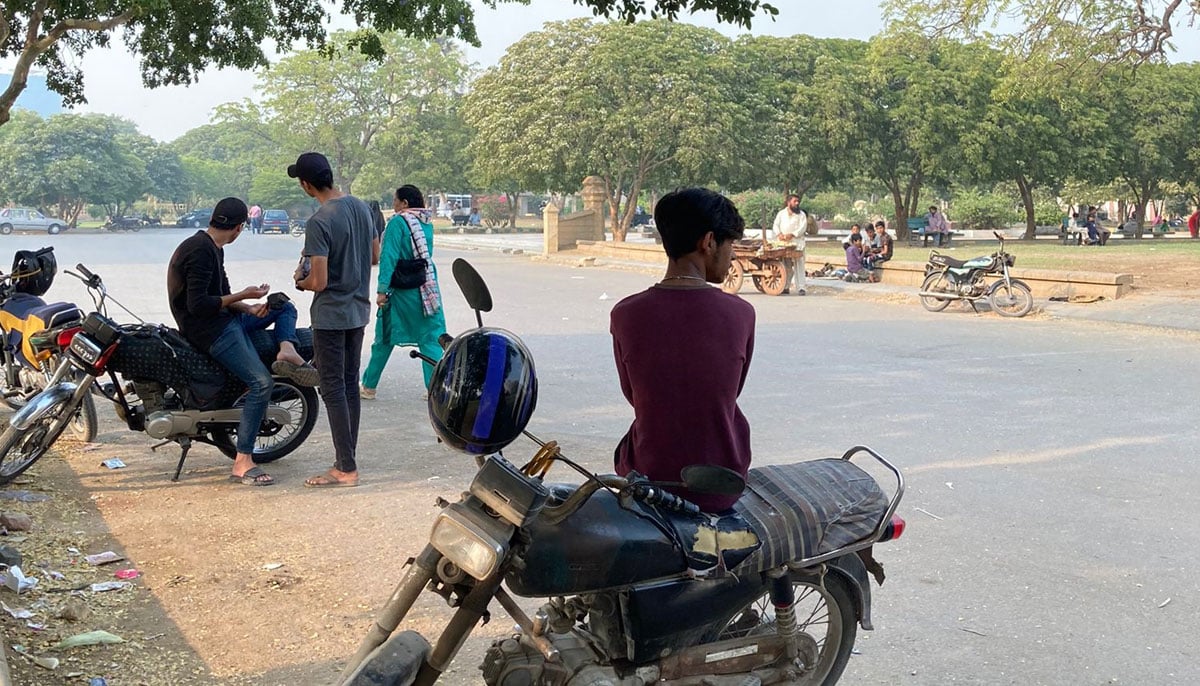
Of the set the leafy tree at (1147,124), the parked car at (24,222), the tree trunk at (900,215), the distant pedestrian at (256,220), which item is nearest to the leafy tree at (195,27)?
the tree trunk at (900,215)

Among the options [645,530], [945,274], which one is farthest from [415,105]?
[645,530]

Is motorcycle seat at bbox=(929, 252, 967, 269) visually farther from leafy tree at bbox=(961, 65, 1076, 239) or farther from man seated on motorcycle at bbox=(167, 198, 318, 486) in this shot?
leafy tree at bbox=(961, 65, 1076, 239)

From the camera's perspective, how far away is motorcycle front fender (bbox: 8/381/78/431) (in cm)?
573

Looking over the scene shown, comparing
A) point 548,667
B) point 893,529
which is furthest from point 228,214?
point 893,529

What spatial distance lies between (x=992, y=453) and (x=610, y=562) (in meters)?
4.91

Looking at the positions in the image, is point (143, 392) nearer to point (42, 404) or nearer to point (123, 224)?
point (42, 404)

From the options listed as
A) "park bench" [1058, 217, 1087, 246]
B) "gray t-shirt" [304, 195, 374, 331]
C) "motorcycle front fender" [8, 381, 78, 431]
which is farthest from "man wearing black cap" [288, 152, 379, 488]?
"park bench" [1058, 217, 1087, 246]

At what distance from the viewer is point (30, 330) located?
Answer: 281 inches

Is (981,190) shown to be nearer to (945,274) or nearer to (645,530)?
(945,274)

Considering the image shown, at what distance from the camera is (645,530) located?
273 cm

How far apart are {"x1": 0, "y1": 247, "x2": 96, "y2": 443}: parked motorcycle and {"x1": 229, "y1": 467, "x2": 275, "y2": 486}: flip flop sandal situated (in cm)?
130

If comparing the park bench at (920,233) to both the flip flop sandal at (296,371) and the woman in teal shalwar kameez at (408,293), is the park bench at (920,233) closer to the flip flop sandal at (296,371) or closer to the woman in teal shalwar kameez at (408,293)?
the woman in teal shalwar kameez at (408,293)

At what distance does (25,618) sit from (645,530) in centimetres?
269

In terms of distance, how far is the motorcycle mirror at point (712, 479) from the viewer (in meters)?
2.48
